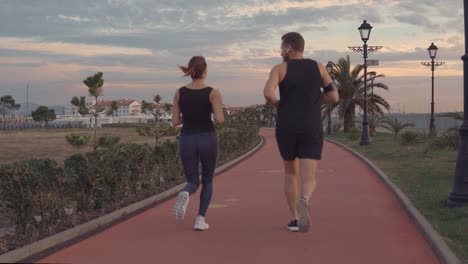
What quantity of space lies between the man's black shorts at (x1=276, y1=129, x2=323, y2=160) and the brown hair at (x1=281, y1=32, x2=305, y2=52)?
2.64 feet

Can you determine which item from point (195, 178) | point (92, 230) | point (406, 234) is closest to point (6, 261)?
point (92, 230)

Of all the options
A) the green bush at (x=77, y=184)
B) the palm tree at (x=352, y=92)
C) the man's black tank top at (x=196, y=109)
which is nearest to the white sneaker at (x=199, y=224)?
the man's black tank top at (x=196, y=109)

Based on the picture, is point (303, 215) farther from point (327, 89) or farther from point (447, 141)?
point (447, 141)

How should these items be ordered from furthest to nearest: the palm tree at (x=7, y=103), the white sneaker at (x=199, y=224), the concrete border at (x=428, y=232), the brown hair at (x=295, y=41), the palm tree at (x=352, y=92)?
the palm tree at (x=7, y=103), the palm tree at (x=352, y=92), the white sneaker at (x=199, y=224), the brown hair at (x=295, y=41), the concrete border at (x=428, y=232)

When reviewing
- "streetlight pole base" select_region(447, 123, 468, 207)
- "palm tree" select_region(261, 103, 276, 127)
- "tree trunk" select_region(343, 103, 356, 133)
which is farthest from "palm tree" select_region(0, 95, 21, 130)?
"streetlight pole base" select_region(447, 123, 468, 207)

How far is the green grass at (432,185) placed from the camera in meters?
6.09

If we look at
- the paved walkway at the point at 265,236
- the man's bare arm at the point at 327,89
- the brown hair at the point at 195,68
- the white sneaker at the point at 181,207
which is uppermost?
the brown hair at the point at 195,68

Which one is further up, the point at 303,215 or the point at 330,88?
the point at 330,88

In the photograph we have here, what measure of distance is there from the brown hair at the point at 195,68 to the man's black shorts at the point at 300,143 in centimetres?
99

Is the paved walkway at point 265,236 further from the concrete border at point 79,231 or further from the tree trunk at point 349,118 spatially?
the tree trunk at point 349,118

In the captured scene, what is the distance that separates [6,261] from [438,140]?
9.06m

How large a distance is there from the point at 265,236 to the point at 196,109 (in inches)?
57.9

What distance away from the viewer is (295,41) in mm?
5805

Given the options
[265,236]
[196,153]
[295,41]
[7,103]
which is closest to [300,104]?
[295,41]
